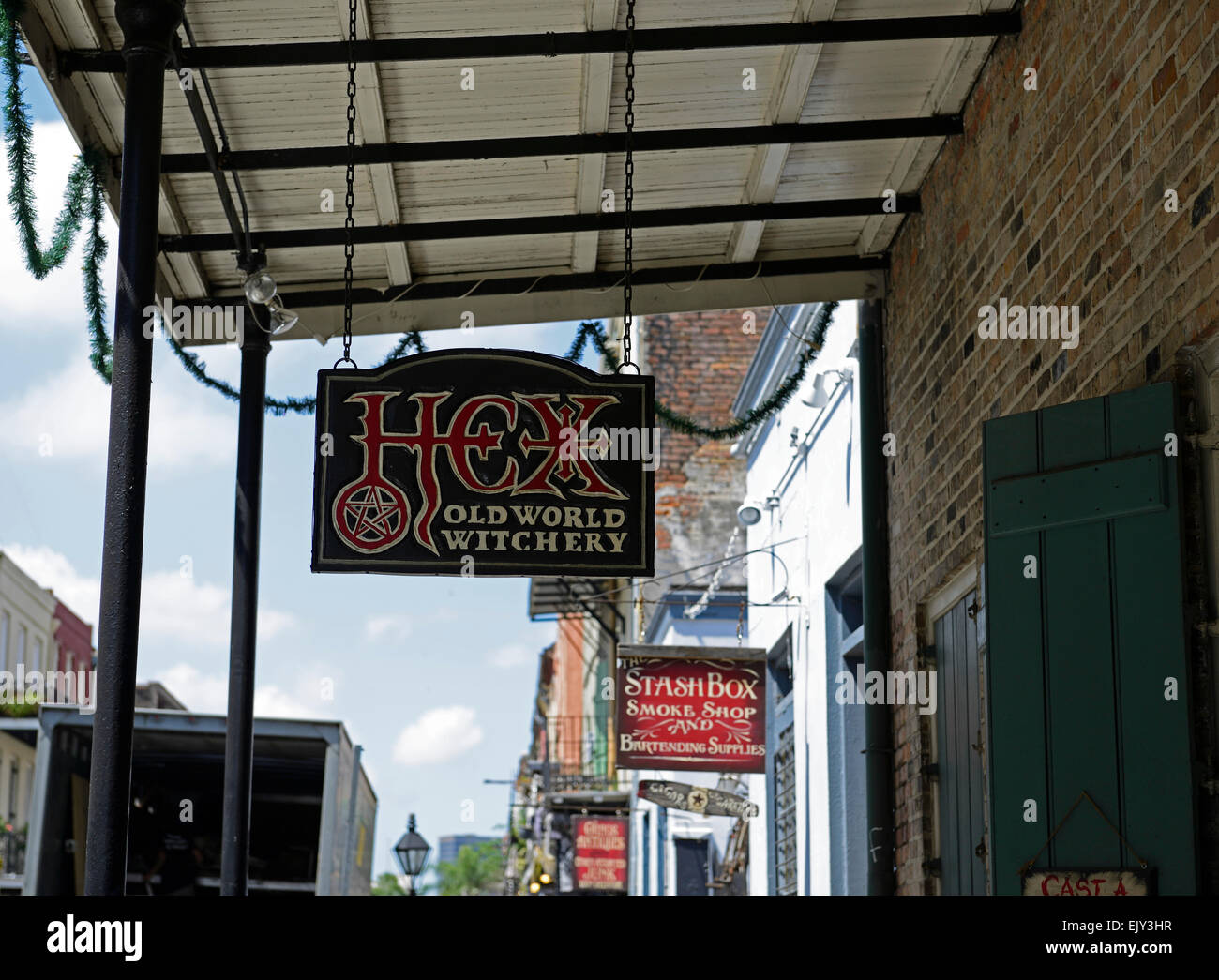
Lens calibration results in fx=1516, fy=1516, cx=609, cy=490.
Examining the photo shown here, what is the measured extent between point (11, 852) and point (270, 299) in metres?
27.3

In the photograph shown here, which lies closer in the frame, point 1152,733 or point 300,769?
point 1152,733

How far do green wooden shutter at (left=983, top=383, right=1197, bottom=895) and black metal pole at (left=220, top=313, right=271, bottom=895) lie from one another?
3679mm

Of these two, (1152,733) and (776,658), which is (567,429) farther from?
(776,658)

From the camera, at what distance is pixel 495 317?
26.7 feet

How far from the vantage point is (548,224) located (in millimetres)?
7414

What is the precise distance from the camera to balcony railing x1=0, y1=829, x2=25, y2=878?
28.7m

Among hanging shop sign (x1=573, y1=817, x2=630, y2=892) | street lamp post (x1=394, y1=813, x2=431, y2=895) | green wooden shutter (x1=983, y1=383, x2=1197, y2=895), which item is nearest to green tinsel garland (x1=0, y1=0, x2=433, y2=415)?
green wooden shutter (x1=983, y1=383, x2=1197, y2=895)

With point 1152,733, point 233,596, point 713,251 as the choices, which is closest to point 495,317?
point 713,251

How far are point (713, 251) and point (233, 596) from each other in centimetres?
302

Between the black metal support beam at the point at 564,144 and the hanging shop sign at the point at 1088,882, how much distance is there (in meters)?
3.36

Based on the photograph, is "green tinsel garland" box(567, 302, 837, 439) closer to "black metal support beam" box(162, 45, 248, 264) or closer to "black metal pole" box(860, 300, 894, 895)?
"black metal pole" box(860, 300, 894, 895)

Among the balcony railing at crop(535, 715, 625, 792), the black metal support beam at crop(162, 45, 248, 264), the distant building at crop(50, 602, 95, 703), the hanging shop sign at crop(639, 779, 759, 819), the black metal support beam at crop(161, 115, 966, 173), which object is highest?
the distant building at crop(50, 602, 95, 703)

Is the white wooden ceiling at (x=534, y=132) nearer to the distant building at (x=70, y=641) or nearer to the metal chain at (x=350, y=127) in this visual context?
the metal chain at (x=350, y=127)

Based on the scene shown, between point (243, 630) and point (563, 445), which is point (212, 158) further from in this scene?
point (243, 630)
